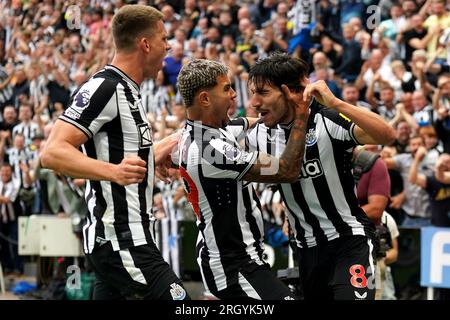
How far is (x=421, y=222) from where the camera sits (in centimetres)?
1177

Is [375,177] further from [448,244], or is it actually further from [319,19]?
[319,19]

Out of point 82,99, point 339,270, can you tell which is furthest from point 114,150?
point 339,270

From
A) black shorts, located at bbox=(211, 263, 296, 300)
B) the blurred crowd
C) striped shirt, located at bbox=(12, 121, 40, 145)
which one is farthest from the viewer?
striped shirt, located at bbox=(12, 121, 40, 145)

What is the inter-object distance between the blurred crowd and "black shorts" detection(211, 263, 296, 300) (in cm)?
516

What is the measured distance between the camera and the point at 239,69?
15312 mm

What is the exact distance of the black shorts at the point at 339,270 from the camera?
5.88m

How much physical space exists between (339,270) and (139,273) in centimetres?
133

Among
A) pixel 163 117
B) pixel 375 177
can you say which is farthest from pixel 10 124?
pixel 375 177

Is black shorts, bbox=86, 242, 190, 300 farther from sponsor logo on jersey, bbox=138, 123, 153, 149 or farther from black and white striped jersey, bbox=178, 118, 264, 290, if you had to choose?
sponsor logo on jersey, bbox=138, 123, 153, 149

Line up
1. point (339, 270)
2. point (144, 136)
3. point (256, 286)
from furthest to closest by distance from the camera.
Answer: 1. point (339, 270)
2. point (256, 286)
3. point (144, 136)

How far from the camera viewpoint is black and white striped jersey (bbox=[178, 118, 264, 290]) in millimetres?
5633

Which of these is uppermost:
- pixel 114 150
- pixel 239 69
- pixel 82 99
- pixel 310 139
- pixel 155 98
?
pixel 239 69

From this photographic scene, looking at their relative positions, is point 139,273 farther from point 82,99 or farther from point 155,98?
point 155,98

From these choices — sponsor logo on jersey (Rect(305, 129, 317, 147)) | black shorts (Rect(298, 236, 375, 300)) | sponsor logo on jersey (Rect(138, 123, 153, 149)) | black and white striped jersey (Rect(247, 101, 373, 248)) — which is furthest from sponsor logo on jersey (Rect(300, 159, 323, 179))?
sponsor logo on jersey (Rect(138, 123, 153, 149))
